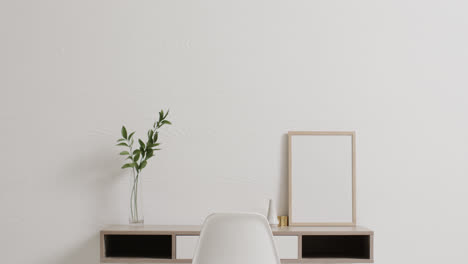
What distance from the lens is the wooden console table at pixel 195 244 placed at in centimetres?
239

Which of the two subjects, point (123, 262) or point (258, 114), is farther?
point (258, 114)

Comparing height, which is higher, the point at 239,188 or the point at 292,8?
the point at 292,8

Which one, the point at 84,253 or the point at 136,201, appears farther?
the point at 84,253

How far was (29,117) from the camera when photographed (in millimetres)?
2768

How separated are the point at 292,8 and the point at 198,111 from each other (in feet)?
2.85

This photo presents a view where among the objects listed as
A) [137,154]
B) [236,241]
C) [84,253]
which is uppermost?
[137,154]

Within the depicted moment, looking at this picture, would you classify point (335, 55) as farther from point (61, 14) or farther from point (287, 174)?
point (61, 14)

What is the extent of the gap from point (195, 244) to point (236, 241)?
53 cm

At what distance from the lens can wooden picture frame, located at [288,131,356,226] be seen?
8.64ft

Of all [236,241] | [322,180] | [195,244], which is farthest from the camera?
[322,180]

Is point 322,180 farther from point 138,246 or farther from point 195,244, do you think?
point 138,246

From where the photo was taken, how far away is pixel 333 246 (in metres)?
2.68

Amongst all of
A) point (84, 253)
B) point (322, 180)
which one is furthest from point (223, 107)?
point (84, 253)

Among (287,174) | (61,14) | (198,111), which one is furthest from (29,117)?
(287,174)
